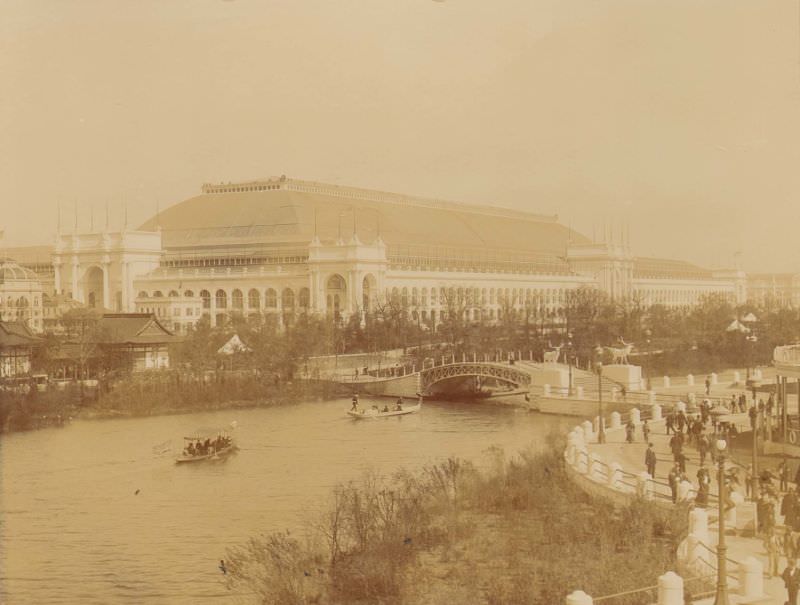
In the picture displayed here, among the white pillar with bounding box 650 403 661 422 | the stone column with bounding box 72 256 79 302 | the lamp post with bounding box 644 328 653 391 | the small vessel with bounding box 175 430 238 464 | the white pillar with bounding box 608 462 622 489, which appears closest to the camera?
the white pillar with bounding box 608 462 622 489

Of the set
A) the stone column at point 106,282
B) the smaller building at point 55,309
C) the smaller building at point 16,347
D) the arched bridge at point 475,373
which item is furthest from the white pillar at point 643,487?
the stone column at point 106,282

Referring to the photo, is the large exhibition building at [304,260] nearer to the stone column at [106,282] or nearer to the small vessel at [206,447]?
the stone column at [106,282]

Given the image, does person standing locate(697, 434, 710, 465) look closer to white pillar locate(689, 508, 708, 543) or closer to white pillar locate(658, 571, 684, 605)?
white pillar locate(689, 508, 708, 543)

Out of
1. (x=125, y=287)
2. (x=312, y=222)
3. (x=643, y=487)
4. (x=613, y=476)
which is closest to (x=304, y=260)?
(x=312, y=222)

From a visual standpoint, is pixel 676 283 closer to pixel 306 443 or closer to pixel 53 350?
pixel 53 350

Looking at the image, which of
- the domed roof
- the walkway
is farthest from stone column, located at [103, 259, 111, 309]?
the walkway
